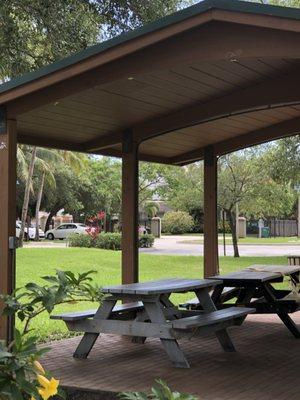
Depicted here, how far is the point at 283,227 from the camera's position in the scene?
180ft

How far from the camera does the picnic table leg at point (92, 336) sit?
21.0 ft

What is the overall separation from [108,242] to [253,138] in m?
18.7

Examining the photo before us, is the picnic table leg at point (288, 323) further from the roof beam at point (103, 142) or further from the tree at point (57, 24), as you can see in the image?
the tree at point (57, 24)

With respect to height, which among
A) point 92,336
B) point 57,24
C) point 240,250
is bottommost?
point 240,250

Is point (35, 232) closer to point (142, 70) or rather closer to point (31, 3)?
point (31, 3)

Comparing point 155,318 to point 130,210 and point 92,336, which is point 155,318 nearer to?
point 92,336

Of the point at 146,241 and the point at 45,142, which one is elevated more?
the point at 45,142

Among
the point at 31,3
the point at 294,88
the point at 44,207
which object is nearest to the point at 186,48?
the point at 294,88

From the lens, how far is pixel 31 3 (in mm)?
10992

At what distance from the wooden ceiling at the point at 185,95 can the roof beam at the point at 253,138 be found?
0.6 inches

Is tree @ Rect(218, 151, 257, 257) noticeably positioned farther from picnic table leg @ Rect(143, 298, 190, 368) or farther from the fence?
the fence

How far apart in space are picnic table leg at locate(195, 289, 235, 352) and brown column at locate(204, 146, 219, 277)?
2.76 m

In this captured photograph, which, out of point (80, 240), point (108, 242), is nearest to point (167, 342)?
point (108, 242)

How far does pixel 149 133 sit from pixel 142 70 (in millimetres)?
2524
